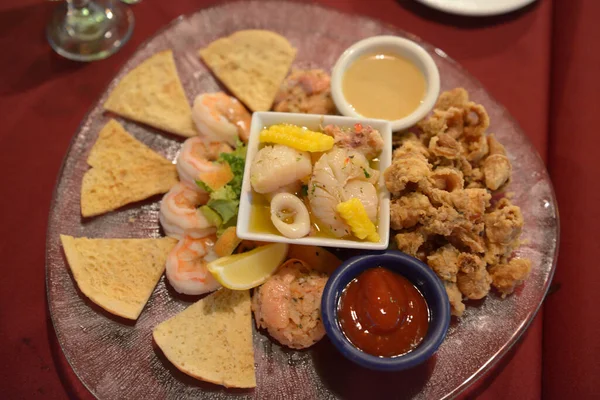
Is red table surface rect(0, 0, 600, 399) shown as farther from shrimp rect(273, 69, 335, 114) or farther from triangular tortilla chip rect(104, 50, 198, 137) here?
shrimp rect(273, 69, 335, 114)

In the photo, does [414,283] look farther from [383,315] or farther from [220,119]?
[220,119]

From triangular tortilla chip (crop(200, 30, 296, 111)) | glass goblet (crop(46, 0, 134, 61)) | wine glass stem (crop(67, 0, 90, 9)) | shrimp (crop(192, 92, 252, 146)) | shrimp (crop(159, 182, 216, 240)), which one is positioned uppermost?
wine glass stem (crop(67, 0, 90, 9))

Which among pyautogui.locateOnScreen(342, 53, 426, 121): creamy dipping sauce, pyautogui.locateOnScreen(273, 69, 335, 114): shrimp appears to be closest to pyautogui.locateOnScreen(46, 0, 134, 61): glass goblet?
pyautogui.locateOnScreen(273, 69, 335, 114): shrimp

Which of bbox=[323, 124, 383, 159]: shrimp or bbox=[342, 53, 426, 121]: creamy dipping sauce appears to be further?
bbox=[342, 53, 426, 121]: creamy dipping sauce

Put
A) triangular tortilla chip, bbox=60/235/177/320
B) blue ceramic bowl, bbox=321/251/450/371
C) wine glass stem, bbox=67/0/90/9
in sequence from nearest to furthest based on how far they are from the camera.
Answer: blue ceramic bowl, bbox=321/251/450/371 < triangular tortilla chip, bbox=60/235/177/320 < wine glass stem, bbox=67/0/90/9

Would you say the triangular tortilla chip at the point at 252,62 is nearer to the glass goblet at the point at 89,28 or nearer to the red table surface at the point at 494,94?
the red table surface at the point at 494,94

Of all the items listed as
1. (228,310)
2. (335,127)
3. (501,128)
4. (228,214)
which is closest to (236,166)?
(228,214)
